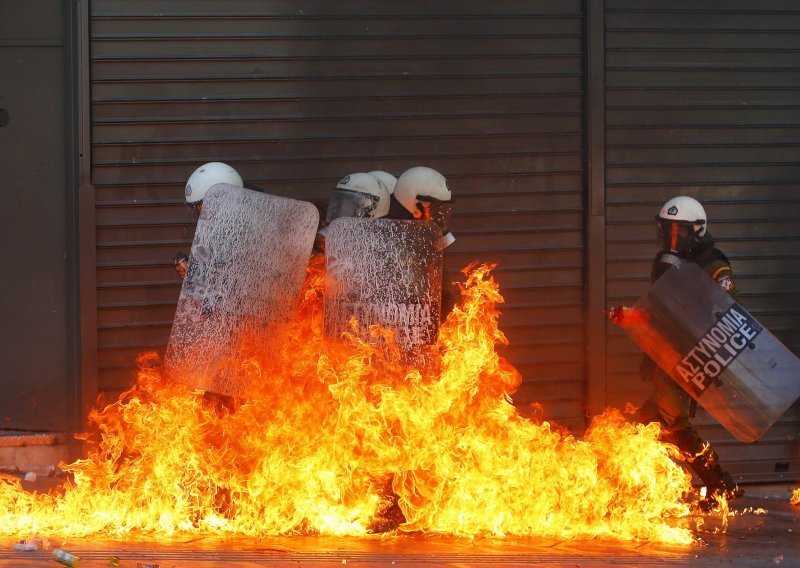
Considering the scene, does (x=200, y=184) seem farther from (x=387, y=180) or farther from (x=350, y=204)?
(x=387, y=180)

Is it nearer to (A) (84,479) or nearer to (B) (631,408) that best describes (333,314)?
(A) (84,479)

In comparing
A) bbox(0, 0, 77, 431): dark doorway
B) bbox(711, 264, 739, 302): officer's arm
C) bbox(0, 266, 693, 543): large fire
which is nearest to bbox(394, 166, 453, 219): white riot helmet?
bbox(0, 266, 693, 543): large fire

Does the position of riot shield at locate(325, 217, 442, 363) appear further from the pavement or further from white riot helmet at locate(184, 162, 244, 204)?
the pavement

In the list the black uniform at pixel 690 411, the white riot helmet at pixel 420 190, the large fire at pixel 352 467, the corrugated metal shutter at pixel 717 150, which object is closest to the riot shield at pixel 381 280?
the large fire at pixel 352 467

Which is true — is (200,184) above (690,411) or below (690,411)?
above

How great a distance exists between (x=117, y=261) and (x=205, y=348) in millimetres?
2077

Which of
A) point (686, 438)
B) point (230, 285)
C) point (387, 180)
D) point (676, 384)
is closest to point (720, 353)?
point (676, 384)

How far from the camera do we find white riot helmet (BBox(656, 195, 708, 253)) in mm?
6677

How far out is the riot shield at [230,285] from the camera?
18.3 feet

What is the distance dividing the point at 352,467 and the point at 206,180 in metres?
2.02

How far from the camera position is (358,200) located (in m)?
6.12

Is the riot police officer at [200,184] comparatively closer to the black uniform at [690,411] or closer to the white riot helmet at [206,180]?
the white riot helmet at [206,180]

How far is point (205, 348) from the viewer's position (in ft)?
18.3

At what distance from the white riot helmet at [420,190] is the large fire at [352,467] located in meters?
0.97
